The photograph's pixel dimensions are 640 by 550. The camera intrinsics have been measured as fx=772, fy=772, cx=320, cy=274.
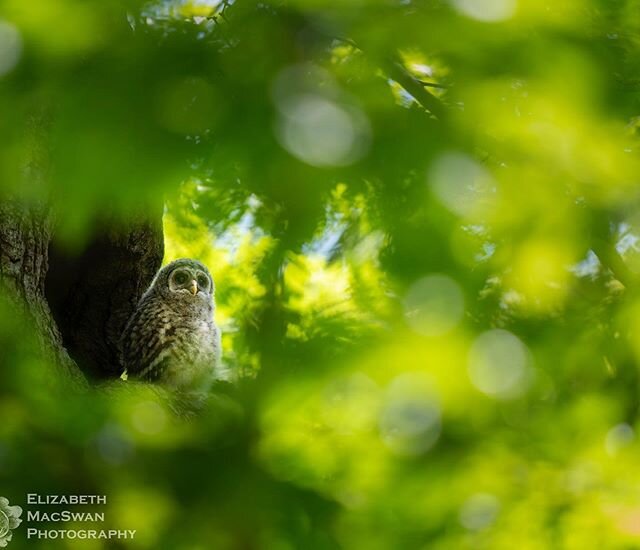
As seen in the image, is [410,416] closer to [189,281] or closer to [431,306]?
[431,306]

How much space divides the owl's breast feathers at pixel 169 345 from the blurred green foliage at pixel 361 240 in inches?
75.1

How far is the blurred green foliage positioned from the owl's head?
7.35 feet

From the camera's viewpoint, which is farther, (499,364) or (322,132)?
(499,364)

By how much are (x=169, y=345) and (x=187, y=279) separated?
1.38 feet

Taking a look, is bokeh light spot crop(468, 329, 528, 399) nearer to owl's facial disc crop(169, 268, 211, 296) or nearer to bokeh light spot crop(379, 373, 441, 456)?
bokeh light spot crop(379, 373, 441, 456)

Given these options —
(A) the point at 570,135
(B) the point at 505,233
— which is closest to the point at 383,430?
(B) the point at 505,233

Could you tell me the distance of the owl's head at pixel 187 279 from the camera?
11.3ft

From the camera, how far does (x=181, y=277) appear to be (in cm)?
353

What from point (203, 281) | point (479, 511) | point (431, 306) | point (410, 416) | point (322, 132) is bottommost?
point (203, 281)

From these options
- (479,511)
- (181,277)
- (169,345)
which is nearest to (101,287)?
(181,277)

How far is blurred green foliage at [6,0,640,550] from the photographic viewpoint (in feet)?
3.15

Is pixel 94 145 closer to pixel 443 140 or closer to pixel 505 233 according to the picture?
pixel 443 140

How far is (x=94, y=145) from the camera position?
0.92 metres

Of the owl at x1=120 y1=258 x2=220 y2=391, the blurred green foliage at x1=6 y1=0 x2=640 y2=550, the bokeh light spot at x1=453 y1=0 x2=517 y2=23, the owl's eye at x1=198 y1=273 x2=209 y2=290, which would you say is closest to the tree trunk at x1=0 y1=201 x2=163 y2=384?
the owl at x1=120 y1=258 x2=220 y2=391
